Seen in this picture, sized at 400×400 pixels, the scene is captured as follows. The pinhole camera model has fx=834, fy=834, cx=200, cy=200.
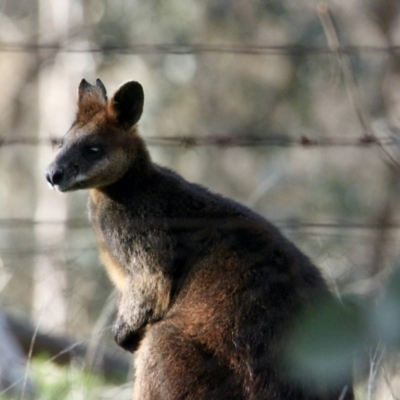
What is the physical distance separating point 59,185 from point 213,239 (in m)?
0.91

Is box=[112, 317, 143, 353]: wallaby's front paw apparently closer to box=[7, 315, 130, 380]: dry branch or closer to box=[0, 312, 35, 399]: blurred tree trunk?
box=[0, 312, 35, 399]: blurred tree trunk

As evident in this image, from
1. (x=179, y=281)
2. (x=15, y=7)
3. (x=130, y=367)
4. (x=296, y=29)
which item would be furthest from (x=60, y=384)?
(x=15, y=7)

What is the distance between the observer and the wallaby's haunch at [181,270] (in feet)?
13.2

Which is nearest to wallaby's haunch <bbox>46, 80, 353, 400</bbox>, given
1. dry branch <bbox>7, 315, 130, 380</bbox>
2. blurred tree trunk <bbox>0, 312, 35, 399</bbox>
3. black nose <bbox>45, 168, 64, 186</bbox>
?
black nose <bbox>45, 168, 64, 186</bbox>

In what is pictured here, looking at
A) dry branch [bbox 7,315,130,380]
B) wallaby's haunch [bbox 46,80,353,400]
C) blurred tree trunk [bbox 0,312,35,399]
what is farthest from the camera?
dry branch [bbox 7,315,130,380]

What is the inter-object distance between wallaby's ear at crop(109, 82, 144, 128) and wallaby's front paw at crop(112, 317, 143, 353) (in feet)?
4.01

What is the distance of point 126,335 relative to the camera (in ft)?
15.9

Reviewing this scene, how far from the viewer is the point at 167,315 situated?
4.64 m

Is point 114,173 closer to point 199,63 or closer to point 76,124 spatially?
Result: point 76,124

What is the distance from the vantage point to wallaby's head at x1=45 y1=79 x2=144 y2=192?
4734mm

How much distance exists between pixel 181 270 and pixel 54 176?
0.88 m

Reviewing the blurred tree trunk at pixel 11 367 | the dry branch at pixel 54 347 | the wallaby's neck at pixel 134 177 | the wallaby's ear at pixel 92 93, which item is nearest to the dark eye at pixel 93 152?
the wallaby's neck at pixel 134 177

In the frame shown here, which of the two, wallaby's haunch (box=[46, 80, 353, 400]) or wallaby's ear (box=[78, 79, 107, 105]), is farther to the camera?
wallaby's ear (box=[78, 79, 107, 105])

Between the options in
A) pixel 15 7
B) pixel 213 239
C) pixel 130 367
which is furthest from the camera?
pixel 15 7
